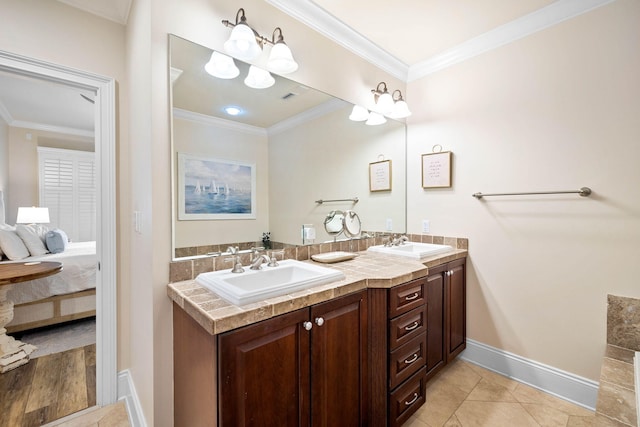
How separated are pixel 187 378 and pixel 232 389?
0.36 meters

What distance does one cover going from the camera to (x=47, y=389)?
6.11 ft

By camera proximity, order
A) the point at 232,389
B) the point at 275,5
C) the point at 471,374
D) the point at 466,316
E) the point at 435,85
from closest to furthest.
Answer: the point at 232,389
the point at 275,5
the point at 471,374
the point at 466,316
the point at 435,85

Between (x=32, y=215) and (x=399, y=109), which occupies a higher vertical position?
(x=399, y=109)

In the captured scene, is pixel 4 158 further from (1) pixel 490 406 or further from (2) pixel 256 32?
(1) pixel 490 406

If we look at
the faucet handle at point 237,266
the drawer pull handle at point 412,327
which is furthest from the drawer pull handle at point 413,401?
the faucet handle at point 237,266

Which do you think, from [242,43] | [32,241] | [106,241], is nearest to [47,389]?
[106,241]

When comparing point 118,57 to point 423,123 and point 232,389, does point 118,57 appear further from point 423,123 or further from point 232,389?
point 423,123

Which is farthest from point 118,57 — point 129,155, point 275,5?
point 275,5

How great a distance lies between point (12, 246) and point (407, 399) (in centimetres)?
406

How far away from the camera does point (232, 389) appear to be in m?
0.90

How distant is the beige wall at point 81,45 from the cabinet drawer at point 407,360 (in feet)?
5.83

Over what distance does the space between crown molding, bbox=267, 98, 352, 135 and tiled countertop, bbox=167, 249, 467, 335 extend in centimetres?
98

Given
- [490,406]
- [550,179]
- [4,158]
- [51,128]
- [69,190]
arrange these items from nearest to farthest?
[490,406] → [550,179] → [4,158] → [51,128] → [69,190]

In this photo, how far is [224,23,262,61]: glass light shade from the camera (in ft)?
4.40
